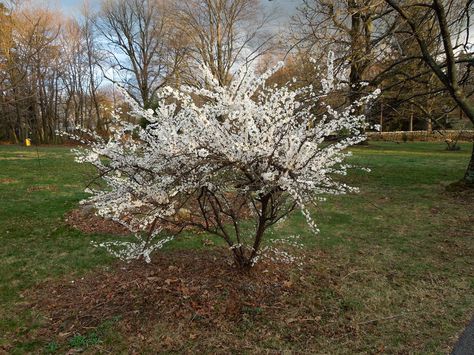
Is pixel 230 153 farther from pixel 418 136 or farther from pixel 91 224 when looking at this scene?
pixel 418 136

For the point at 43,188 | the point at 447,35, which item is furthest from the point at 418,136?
the point at 43,188

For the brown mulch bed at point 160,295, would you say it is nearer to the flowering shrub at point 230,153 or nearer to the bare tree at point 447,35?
the flowering shrub at point 230,153

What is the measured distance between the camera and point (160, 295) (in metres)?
3.66

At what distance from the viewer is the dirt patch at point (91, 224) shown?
6086 mm

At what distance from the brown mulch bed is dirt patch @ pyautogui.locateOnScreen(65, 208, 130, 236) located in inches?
66.1

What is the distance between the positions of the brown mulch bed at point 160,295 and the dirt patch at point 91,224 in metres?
1.68

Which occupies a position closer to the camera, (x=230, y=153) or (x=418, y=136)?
(x=230, y=153)

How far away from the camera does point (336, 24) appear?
888cm

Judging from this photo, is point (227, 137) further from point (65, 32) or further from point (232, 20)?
point (65, 32)

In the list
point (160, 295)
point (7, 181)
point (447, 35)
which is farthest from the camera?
point (7, 181)

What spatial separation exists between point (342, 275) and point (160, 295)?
217 centimetres

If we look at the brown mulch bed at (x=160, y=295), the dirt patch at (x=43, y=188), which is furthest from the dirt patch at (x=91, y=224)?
the dirt patch at (x=43, y=188)

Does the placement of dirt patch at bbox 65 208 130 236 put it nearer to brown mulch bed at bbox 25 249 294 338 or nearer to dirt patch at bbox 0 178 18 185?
brown mulch bed at bbox 25 249 294 338

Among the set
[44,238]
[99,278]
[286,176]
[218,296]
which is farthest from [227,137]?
[44,238]
